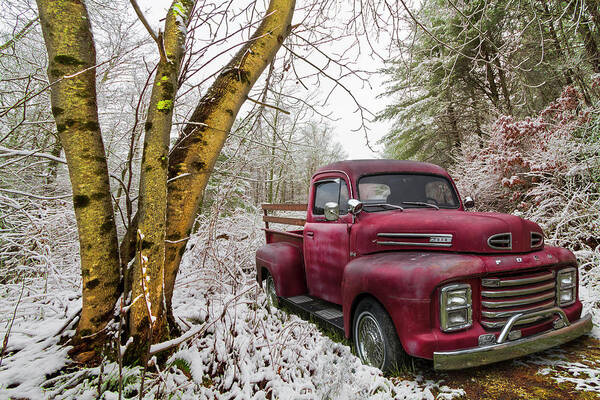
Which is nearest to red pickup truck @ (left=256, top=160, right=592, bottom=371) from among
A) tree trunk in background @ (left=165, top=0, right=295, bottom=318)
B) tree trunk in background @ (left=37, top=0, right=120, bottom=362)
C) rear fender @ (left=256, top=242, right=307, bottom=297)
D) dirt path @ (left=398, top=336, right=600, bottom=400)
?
dirt path @ (left=398, top=336, right=600, bottom=400)

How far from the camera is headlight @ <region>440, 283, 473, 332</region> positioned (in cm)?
236

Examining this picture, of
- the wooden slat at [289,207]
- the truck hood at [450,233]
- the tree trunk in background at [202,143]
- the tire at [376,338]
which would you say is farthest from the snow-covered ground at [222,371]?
the wooden slat at [289,207]

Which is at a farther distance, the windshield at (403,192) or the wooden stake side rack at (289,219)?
the wooden stake side rack at (289,219)

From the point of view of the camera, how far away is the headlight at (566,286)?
282cm

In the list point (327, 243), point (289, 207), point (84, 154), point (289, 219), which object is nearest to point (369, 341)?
point (327, 243)

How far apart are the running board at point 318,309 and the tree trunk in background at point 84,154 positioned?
2092mm

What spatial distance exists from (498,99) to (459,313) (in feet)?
42.3

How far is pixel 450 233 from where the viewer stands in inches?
108

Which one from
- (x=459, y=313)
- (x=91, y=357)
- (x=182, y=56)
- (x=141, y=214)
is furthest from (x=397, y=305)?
(x=182, y=56)

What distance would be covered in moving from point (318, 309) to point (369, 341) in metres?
1.07

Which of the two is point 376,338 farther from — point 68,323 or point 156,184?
point 68,323

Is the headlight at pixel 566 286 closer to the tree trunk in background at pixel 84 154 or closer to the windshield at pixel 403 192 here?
the windshield at pixel 403 192

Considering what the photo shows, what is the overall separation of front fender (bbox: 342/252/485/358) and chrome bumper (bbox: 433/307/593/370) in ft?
0.42

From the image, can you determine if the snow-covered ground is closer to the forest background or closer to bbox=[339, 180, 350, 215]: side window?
the forest background
